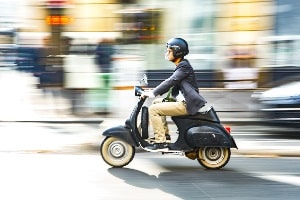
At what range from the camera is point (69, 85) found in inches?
579

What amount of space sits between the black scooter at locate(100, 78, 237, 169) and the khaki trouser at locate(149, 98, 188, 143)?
0.32 ft

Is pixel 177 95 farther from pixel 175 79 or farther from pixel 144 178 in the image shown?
pixel 144 178

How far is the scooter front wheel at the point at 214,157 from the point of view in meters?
7.68

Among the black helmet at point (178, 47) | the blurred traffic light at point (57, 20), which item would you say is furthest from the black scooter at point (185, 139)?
the blurred traffic light at point (57, 20)

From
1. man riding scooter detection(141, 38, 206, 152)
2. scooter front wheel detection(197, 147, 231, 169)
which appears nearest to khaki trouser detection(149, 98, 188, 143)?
man riding scooter detection(141, 38, 206, 152)

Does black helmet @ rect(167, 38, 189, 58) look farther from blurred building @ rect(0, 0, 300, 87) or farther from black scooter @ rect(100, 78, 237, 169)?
blurred building @ rect(0, 0, 300, 87)

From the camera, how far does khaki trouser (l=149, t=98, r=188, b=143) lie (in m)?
7.48

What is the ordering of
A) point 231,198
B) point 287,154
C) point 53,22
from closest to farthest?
point 231,198
point 287,154
point 53,22

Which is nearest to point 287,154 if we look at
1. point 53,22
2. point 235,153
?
point 235,153

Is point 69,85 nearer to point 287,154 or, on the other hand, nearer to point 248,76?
point 248,76

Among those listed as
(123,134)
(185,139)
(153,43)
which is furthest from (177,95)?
(153,43)

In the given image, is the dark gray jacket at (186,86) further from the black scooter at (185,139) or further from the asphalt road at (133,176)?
the asphalt road at (133,176)

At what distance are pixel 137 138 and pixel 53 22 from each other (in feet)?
28.7

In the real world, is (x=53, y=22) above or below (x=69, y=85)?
above
